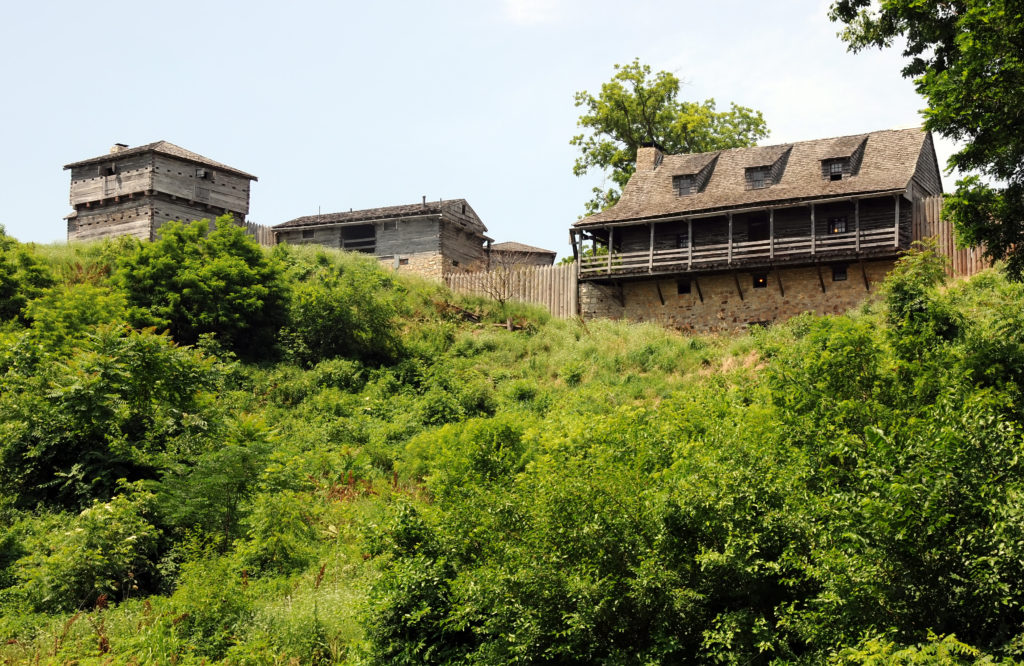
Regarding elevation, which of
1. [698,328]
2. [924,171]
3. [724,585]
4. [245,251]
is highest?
[924,171]

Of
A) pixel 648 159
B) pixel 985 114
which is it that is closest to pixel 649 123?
pixel 648 159

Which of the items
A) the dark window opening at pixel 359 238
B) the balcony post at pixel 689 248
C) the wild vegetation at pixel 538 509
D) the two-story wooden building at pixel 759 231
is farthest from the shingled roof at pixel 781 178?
the dark window opening at pixel 359 238

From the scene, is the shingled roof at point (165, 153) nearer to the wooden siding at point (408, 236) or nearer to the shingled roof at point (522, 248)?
the wooden siding at point (408, 236)

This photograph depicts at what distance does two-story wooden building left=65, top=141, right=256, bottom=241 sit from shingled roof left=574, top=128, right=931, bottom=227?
1610cm

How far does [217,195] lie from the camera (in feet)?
134

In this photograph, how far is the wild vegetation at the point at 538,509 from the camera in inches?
398

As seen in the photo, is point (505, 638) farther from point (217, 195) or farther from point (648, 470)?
point (217, 195)

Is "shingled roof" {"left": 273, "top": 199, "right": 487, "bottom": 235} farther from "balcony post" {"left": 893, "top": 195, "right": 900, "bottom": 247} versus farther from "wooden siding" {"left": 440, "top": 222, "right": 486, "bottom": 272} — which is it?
"balcony post" {"left": 893, "top": 195, "right": 900, "bottom": 247}

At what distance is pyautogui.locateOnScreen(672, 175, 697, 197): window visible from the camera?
3525 centimetres

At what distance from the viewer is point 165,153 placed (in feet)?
128

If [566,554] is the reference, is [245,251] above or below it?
above

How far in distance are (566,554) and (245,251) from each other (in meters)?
21.2

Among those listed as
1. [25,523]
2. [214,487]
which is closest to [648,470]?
[214,487]

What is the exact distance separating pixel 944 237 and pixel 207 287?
22912 mm
